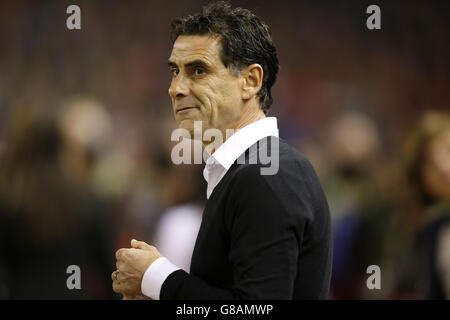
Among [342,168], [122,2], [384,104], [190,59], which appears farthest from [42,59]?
[190,59]

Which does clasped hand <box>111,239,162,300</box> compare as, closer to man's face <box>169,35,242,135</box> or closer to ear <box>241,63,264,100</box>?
man's face <box>169,35,242,135</box>

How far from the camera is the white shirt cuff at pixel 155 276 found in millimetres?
1033

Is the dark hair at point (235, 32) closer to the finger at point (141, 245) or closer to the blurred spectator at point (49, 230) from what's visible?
the finger at point (141, 245)

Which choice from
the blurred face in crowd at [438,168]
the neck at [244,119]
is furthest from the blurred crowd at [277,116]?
the neck at [244,119]

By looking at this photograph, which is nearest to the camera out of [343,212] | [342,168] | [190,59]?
[190,59]

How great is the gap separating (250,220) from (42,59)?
3.33 meters

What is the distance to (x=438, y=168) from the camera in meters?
2.70

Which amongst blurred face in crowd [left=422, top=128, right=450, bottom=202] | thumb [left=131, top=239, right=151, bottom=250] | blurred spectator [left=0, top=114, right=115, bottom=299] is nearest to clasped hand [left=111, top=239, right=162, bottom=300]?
thumb [left=131, top=239, right=151, bottom=250]

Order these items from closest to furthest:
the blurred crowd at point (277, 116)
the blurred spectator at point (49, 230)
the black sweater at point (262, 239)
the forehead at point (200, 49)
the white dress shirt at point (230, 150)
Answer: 1. the black sweater at point (262, 239)
2. the white dress shirt at point (230, 150)
3. the forehead at point (200, 49)
4. the blurred spectator at point (49, 230)
5. the blurred crowd at point (277, 116)

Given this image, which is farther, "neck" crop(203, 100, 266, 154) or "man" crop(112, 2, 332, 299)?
"neck" crop(203, 100, 266, 154)

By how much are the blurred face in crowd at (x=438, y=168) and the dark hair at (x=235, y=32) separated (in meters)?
1.64

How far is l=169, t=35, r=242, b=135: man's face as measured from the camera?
3.90 ft

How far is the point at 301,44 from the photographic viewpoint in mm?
4113

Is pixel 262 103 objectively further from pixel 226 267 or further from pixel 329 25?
pixel 329 25
